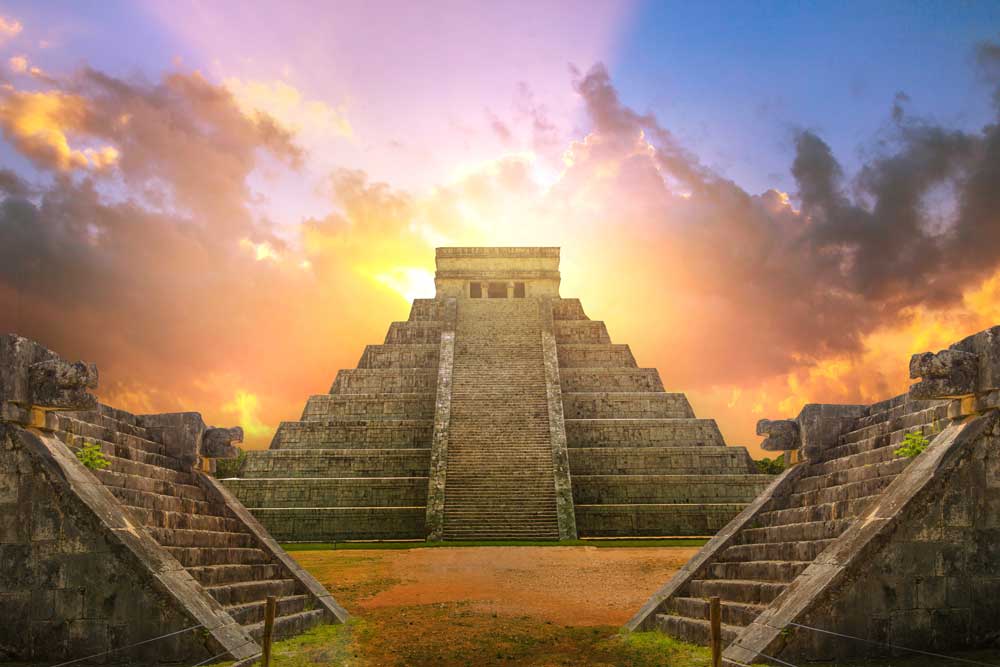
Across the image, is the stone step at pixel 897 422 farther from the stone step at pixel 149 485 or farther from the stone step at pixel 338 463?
the stone step at pixel 338 463

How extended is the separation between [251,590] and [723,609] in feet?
17.2

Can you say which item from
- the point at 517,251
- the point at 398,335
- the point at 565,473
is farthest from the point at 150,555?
the point at 517,251

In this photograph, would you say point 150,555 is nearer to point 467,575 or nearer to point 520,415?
point 467,575

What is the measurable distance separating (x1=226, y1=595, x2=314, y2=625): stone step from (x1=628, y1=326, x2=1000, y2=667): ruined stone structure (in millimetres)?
4539

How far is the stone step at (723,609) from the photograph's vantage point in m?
8.46

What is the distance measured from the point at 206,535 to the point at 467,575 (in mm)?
6732

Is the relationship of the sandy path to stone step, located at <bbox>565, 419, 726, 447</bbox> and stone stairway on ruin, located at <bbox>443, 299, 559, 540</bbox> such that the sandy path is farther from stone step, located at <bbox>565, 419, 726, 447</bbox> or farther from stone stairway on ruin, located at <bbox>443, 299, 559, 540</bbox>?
stone step, located at <bbox>565, 419, 726, 447</bbox>

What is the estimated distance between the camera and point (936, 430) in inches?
337

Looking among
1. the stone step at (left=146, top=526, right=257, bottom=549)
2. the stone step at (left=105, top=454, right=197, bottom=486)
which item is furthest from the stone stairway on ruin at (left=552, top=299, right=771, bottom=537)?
the stone step at (left=105, top=454, right=197, bottom=486)

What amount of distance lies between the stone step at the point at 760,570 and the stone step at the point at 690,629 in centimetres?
73

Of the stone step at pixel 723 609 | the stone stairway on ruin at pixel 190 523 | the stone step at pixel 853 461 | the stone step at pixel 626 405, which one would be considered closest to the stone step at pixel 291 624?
the stone stairway on ruin at pixel 190 523

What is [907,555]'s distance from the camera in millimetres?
7617

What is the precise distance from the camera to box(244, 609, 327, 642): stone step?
877cm

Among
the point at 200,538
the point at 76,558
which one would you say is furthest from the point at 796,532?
the point at 76,558
